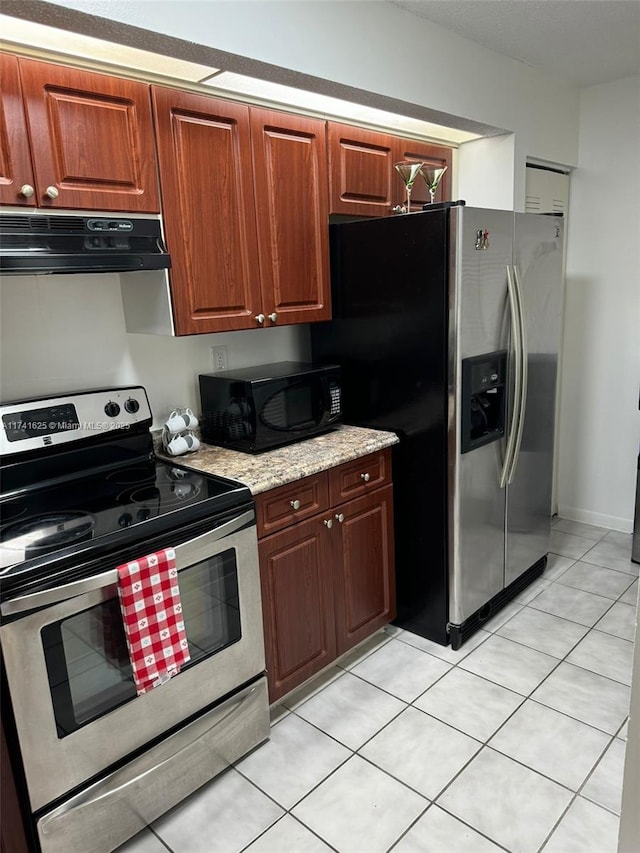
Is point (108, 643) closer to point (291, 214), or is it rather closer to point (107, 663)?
point (107, 663)

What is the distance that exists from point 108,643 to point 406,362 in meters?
1.48

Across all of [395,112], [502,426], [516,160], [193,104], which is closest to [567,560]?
[502,426]

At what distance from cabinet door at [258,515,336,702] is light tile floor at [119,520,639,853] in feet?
0.58

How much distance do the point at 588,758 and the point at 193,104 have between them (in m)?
2.47

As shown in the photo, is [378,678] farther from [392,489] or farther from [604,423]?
[604,423]

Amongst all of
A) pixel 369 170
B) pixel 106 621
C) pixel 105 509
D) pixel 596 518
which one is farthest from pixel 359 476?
pixel 596 518

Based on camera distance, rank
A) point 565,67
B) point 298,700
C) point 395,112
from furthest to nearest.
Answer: point 565,67 → point 395,112 → point 298,700

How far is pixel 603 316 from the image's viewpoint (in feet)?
11.4

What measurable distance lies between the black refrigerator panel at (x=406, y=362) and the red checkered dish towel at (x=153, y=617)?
46.4 inches

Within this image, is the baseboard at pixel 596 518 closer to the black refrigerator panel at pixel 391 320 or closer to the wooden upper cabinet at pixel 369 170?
the black refrigerator panel at pixel 391 320

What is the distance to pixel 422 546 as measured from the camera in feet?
8.32

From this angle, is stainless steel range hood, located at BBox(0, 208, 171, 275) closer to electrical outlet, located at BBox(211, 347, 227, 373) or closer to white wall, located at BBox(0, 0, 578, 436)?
white wall, located at BBox(0, 0, 578, 436)

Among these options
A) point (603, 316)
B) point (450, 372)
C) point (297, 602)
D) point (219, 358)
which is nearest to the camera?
point (297, 602)

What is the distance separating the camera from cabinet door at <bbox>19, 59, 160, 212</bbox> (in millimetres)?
1635
